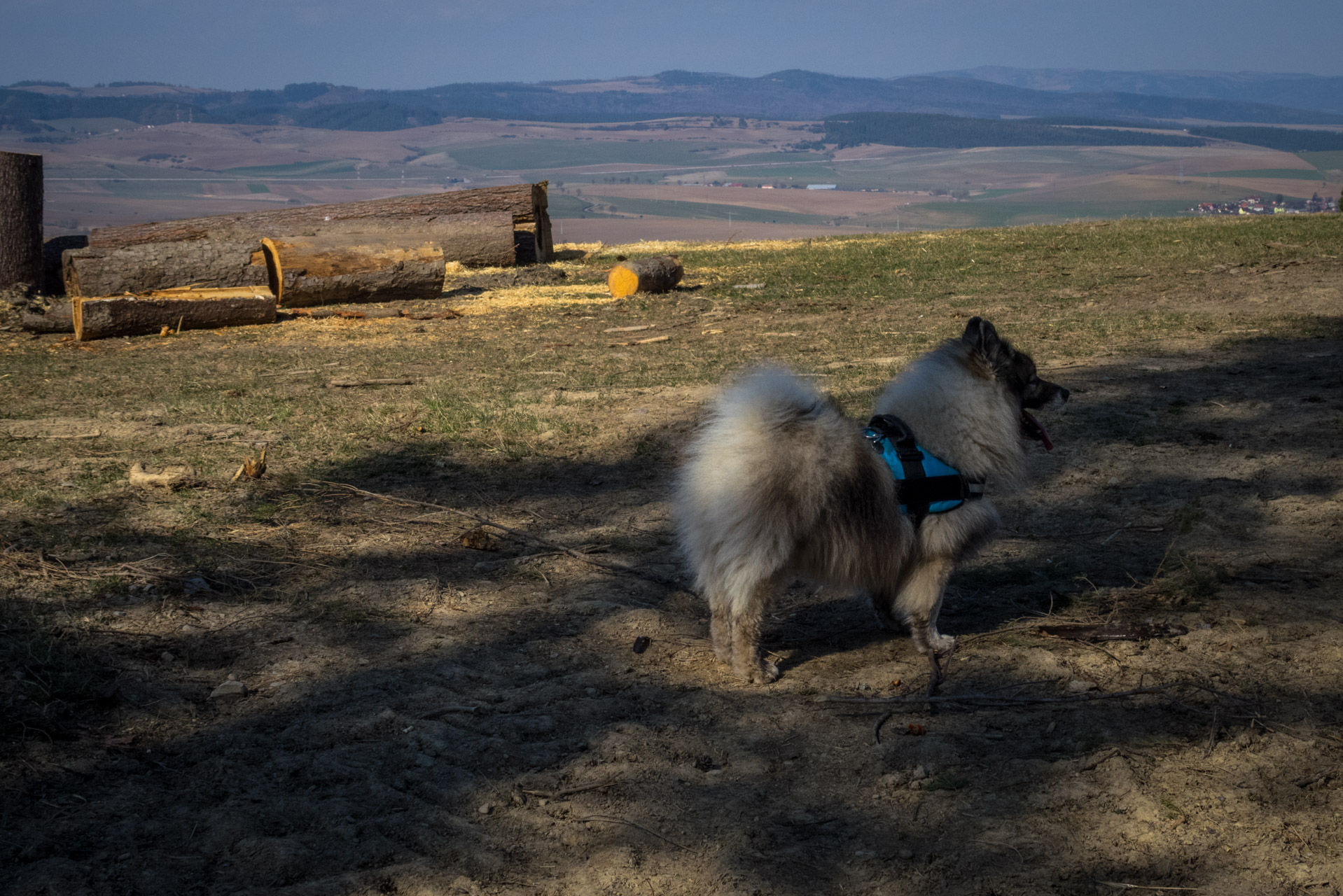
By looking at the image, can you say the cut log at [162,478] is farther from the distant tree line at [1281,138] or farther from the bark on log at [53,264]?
the distant tree line at [1281,138]

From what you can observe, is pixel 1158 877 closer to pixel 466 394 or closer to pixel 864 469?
pixel 864 469

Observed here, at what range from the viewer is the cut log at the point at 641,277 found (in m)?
16.1

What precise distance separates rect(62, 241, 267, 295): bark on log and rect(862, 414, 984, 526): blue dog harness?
13.3m

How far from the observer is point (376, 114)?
6959 inches

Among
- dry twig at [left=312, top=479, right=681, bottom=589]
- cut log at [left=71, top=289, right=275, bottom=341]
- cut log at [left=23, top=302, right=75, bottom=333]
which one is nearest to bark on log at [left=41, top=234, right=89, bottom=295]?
cut log at [left=23, top=302, right=75, bottom=333]

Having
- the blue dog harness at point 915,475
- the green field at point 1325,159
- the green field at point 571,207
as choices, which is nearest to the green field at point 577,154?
the green field at point 571,207

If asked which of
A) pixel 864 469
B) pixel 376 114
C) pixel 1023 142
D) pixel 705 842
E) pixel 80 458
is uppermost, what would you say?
pixel 376 114

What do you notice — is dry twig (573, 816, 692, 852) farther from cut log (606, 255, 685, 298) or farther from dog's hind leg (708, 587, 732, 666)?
cut log (606, 255, 685, 298)

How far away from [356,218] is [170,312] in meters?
6.37

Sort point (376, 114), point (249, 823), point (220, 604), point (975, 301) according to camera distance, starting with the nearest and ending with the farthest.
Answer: point (249, 823)
point (220, 604)
point (975, 301)
point (376, 114)

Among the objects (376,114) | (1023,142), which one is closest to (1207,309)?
(1023,142)

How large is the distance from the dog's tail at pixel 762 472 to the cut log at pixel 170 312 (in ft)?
38.7

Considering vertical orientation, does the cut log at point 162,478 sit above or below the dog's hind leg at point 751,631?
above

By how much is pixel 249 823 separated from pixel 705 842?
153 cm
